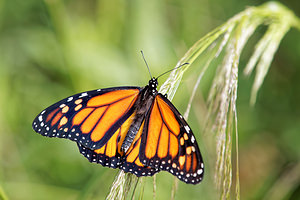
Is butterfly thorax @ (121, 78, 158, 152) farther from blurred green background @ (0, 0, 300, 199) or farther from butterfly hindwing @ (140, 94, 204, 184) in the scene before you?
blurred green background @ (0, 0, 300, 199)

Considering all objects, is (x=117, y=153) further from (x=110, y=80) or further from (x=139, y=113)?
(x=110, y=80)

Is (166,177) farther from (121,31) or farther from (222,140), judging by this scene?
(121,31)

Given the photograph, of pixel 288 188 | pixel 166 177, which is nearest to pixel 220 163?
pixel 166 177

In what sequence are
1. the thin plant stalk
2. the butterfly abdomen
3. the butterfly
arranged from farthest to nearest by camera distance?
the butterfly abdomen → the butterfly → the thin plant stalk

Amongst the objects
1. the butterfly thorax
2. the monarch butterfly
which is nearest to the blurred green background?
the butterfly thorax

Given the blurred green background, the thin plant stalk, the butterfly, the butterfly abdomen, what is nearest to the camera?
the thin plant stalk

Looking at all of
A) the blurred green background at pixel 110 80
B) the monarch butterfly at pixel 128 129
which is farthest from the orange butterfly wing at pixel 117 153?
the blurred green background at pixel 110 80

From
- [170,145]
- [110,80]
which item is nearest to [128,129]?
[170,145]
